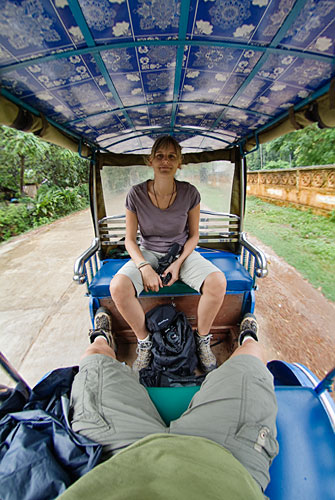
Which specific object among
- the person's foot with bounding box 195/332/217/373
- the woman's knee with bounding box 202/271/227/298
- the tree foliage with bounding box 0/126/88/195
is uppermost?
the tree foliage with bounding box 0/126/88/195

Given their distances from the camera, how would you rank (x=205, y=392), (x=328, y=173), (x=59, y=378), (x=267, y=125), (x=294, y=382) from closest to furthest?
(x=205, y=392) < (x=59, y=378) < (x=294, y=382) < (x=267, y=125) < (x=328, y=173)

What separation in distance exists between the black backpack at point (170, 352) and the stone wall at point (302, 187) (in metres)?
8.59

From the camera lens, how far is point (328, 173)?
7.99 metres

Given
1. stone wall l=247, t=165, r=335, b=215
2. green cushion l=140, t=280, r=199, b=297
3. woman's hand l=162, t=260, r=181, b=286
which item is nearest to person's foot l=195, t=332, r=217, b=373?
green cushion l=140, t=280, r=199, b=297

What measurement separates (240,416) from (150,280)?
118 cm

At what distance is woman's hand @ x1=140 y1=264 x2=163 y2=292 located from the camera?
2.00 meters

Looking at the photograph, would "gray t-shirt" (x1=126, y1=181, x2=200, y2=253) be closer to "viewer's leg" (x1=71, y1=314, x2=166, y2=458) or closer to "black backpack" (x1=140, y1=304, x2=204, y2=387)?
"black backpack" (x1=140, y1=304, x2=204, y2=387)

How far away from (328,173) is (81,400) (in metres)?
9.84

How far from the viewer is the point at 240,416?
1.05 metres

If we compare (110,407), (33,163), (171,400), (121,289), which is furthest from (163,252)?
(33,163)

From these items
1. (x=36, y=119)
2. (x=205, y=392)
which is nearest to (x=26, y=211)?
(x=36, y=119)

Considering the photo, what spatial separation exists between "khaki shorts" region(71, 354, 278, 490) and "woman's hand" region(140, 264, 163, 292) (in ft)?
2.60

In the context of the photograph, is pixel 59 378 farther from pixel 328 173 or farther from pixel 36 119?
pixel 328 173

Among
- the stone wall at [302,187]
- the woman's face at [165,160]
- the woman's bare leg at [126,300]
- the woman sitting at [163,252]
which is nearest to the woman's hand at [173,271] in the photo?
the woman sitting at [163,252]
